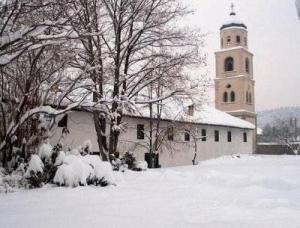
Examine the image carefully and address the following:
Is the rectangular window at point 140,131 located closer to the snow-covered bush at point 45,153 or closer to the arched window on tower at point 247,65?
the snow-covered bush at point 45,153

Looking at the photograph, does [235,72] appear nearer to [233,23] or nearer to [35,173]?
[233,23]

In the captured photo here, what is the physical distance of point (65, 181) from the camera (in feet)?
36.2

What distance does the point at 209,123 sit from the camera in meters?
34.6

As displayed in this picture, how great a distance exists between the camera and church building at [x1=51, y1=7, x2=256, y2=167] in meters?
24.9

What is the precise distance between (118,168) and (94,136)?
9092 millimetres

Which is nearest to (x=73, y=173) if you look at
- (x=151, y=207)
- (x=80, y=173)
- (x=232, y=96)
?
(x=80, y=173)

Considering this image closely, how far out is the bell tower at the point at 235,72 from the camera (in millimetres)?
55094

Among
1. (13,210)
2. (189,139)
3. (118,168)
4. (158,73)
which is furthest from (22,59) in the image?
(189,139)

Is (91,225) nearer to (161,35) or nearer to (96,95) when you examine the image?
(96,95)

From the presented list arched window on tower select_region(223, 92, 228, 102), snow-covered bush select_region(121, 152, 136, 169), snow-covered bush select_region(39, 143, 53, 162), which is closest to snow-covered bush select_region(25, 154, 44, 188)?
snow-covered bush select_region(39, 143, 53, 162)

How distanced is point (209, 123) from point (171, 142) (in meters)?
4.94

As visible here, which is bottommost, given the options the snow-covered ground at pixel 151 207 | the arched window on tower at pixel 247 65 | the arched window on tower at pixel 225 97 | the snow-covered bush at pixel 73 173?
the snow-covered ground at pixel 151 207

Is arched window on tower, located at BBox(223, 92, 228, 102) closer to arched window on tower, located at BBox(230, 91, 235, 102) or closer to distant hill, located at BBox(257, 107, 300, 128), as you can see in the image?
arched window on tower, located at BBox(230, 91, 235, 102)

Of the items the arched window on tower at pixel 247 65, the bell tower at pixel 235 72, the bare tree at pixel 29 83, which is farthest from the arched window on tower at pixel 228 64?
the bare tree at pixel 29 83
